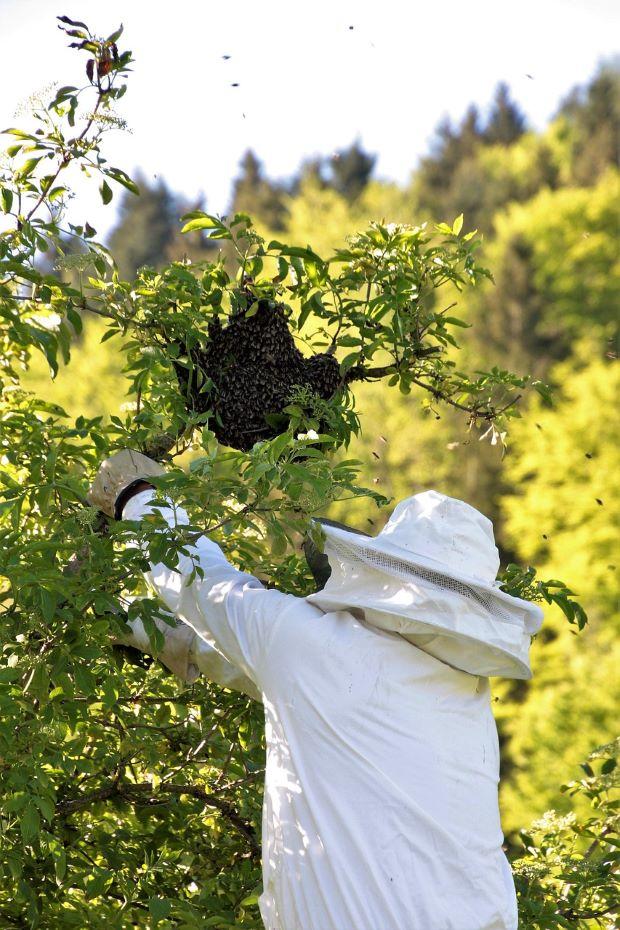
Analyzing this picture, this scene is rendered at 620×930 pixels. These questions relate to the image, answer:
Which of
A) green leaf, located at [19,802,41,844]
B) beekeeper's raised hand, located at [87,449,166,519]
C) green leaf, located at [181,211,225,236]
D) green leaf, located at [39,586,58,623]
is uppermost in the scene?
green leaf, located at [181,211,225,236]

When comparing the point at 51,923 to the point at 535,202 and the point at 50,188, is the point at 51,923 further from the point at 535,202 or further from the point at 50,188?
the point at 535,202

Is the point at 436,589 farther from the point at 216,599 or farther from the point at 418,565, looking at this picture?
the point at 216,599

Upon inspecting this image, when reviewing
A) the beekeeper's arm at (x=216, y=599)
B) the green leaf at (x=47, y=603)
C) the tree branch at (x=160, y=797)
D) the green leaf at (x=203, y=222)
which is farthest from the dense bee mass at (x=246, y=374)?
the tree branch at (x=160, y=797)

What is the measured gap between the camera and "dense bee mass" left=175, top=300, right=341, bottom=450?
286 cm

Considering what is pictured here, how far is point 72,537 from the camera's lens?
2516mm

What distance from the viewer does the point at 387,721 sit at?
2285 mm

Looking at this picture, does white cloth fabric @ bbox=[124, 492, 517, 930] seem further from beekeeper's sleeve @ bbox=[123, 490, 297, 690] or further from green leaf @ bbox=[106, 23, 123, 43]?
green leaf @ bbox=[106, 23, 123, 43]

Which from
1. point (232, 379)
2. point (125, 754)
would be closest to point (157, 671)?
point (125, 754)

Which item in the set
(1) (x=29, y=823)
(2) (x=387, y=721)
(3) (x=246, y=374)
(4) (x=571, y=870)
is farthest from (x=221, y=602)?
(4) (x=571, y=870)

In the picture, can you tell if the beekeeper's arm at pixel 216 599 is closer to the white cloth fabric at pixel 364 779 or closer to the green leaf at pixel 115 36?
the white cloth fabric at pixel 364 779

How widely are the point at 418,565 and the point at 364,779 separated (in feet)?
1.38

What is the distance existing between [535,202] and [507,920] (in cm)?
3645

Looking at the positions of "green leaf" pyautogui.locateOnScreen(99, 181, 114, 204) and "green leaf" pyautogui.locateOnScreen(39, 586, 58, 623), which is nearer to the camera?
"green leaf" pyautogui.locateOnScreen(39, 586, 58, 623)

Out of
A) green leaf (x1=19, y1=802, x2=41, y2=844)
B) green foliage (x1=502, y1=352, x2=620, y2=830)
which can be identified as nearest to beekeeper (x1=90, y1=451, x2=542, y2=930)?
→ green leaf (x1=19, y1=802, x2=41, y2=844)
